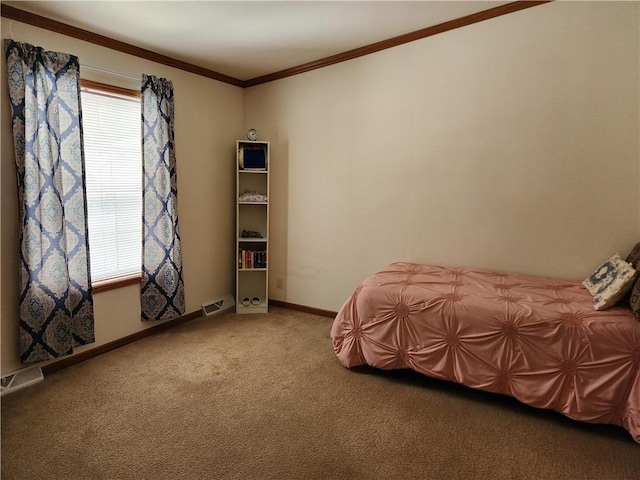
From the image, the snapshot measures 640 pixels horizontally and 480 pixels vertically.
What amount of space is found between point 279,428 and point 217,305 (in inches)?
84.2

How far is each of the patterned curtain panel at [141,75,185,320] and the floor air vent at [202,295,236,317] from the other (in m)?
0.42

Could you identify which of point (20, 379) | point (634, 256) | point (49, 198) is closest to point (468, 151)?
point (634, 256)

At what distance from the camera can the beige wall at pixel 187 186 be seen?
8.12ft

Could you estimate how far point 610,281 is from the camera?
216cm

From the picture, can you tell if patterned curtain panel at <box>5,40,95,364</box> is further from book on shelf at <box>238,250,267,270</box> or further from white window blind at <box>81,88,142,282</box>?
book on shelf at <box>238,250,267,270</box>

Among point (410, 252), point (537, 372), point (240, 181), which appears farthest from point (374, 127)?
point (537, 372)

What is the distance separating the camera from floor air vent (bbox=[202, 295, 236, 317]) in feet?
12.7

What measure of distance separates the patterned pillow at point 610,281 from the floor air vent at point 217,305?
319 cm

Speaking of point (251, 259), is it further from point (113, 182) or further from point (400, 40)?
point (400, 40)

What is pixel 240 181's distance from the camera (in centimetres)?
406

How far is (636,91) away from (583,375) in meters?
1.75

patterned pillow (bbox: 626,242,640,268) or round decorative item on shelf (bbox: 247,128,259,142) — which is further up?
round decorative item on shelf (bbox: 247,128,259,142)

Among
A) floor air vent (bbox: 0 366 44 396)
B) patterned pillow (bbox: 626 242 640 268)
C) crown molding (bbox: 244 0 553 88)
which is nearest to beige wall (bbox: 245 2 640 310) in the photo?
crown molding (bbox: 244 0 553 88)

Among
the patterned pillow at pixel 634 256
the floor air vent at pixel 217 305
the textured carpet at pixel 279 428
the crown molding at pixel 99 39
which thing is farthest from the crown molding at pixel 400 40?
the textured carpet at pixel 279 428
